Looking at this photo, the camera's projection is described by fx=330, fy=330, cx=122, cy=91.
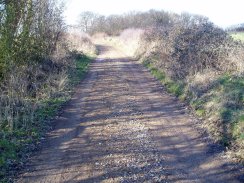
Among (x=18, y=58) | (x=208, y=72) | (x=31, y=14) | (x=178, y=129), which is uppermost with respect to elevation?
(x=31, y=14)

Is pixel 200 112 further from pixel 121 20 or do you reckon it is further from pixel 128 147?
pixel 121 20

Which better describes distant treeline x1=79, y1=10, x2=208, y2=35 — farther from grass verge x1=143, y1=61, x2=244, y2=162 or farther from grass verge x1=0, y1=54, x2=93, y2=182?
grass verge x1=0, y1=54, x2=93, y2=182

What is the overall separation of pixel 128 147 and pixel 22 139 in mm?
2846

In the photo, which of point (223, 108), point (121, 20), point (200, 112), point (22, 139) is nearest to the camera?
point (22, 139)

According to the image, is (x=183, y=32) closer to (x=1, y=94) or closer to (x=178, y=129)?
(x=178, y=129)

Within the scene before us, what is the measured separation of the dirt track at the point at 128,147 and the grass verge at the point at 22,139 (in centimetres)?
28

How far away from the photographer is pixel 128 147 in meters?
8.38

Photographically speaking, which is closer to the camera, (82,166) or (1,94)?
(82,166)

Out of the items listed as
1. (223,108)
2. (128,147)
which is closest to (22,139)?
(128,147)

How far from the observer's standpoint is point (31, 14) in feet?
46.9

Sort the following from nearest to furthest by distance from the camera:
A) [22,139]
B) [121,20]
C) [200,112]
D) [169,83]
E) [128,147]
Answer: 1. [128,147]
2. [22,139]
3. [200,112]
4. [169,83]
5. [121,20]

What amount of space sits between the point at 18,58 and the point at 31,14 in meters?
2.13

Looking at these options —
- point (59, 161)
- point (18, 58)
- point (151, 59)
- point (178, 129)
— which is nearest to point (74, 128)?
point (59, 161)

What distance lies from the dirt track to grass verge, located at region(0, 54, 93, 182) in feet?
0.91
